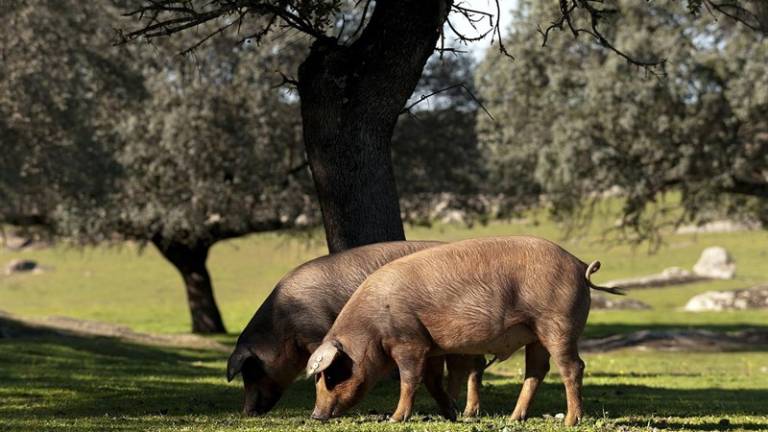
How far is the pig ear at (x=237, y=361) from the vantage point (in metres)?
12.7

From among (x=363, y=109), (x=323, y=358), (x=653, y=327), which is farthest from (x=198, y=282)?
(x=323, y=358)

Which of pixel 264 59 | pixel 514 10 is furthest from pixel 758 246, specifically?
pixel 264 59

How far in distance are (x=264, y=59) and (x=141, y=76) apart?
11.5 ft

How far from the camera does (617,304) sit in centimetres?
5234

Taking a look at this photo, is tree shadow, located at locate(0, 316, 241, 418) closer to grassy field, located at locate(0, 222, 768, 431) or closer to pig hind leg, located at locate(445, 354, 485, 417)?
grassy field, located at locate(0, 222, 768, 431)

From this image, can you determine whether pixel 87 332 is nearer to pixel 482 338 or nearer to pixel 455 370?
pixel 455 370

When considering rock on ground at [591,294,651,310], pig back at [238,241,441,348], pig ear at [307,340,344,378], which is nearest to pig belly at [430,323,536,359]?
pig ear at [307,340,344,378]

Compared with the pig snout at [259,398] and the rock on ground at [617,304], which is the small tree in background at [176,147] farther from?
the rock on ground at [617,304]

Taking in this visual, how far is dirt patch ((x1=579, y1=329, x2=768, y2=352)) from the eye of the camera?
111 ft

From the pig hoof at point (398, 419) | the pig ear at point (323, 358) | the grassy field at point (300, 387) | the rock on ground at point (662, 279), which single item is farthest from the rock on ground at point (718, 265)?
the pig ear at point (323, 358)

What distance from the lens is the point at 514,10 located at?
35.9 m

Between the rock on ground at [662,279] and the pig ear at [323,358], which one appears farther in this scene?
the rock on ground at [662,279]

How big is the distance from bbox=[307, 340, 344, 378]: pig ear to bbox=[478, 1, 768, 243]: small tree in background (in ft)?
71.4

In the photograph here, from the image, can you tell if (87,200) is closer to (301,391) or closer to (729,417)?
(301,391)
